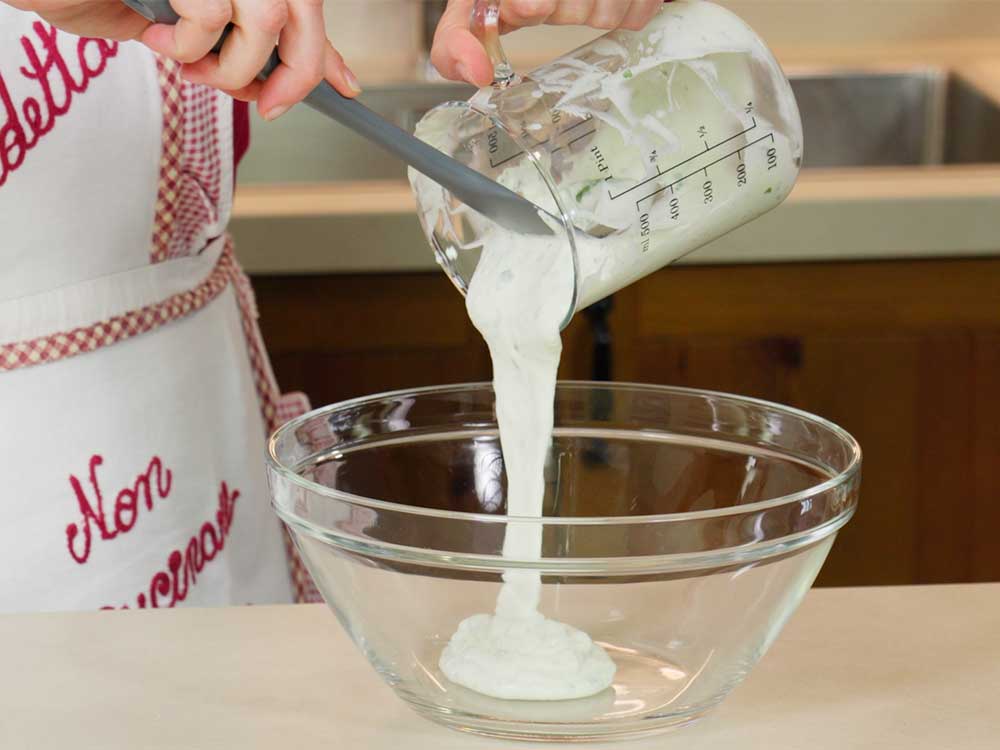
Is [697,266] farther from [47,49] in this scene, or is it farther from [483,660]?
[483,660]

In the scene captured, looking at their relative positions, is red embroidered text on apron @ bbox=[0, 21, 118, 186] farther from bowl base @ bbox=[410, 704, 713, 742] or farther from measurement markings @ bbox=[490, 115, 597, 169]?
bowl base @ bbox=[410, 704, 713, 742]

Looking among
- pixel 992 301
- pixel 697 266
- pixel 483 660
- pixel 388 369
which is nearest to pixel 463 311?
pixel 388 369

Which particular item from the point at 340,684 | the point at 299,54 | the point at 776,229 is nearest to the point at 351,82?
the point at 299,54

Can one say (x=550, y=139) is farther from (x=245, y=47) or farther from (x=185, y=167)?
(x=185, y=167)

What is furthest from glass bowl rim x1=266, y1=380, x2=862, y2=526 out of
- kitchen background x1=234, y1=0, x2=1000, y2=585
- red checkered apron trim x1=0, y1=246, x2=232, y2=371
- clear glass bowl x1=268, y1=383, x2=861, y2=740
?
kitchen background x1=234, y1=0, x2=1000, y2=585

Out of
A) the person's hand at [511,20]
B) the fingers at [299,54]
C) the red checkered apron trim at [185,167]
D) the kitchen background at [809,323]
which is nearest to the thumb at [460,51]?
the person's hand at [511,20]

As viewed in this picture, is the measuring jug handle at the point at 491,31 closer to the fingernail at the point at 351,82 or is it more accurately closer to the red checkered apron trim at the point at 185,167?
the fingernail at the point at 351,82

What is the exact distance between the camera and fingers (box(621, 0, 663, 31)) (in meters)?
0.68

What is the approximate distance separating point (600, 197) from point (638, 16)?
13 centimetres

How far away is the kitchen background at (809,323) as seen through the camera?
1364mm

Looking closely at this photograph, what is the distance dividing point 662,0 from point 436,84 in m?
1.25

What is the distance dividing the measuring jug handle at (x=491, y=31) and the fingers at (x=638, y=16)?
63mm

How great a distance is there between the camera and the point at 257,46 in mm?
577

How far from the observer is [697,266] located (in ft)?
4.56
